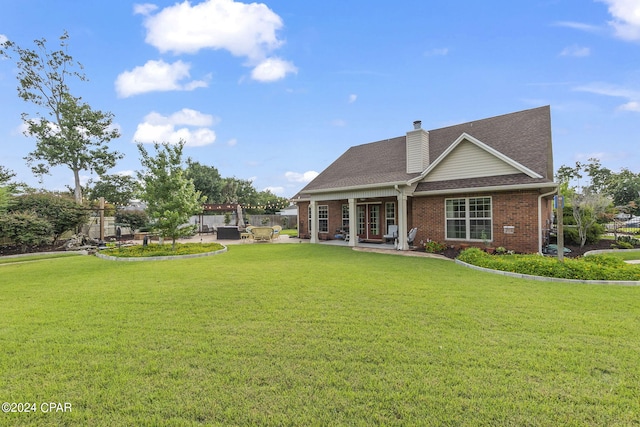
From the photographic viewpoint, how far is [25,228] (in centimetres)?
1235

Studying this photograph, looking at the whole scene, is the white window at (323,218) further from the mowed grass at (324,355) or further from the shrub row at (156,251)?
the mowed grass at (324,355)

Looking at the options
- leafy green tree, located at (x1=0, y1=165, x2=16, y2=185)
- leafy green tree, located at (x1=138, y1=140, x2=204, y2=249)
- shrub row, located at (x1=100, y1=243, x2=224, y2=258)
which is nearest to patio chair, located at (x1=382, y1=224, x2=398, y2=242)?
shrub row, located at (x1=100, y1=243, x2=224, y2=258)

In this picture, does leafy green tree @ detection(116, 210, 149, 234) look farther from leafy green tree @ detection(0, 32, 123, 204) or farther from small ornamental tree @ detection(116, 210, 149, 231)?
leafy green tree @ detection(0, 32, 123, 204)

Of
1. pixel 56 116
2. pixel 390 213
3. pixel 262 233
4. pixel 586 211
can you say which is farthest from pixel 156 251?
pixel 56 116

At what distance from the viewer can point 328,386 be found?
8.40 feet

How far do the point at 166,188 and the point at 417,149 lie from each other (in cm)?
1102

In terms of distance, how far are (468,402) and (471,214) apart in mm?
10264

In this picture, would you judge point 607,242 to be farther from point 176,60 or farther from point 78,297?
point 176,60

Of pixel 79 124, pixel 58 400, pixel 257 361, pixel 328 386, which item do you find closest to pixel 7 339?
pixel 58 400

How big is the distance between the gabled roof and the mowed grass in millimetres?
5736

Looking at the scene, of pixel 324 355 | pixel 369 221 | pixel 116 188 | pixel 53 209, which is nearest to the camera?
pixel 324 355

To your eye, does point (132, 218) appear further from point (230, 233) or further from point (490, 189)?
point (490, 189)

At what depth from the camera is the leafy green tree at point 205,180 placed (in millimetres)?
38844

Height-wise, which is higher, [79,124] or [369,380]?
[79,124]
